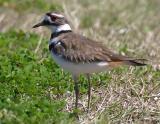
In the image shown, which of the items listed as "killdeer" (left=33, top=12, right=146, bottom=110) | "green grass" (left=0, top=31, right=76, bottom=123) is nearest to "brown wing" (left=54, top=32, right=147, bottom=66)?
"killdeer" (left=33, top=12, right=146, bottom=110)

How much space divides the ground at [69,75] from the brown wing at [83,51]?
1.71ft

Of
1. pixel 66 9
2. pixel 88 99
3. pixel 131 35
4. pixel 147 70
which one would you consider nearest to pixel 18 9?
pixel 66 9

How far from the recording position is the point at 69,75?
7844 mm

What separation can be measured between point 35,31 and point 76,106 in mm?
3854

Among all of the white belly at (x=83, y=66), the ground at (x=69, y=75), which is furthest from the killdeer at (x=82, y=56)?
the ground at (x=69, y=75)

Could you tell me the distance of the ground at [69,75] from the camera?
6.45 m

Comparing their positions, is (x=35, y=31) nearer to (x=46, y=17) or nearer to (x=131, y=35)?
(x=131, y=35)

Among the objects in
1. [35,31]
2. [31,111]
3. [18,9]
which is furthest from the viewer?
[18,9]

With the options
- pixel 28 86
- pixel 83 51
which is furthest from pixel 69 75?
pixel 83 51

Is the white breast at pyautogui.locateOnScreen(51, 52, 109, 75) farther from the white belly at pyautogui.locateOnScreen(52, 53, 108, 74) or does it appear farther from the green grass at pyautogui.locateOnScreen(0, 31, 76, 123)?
the green grass at pyautogui.locateOnScreen(0, 31, 76, 123)

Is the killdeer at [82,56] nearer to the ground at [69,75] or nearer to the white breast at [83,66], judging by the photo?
the white breast at [83,66]

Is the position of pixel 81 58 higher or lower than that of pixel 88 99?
higher

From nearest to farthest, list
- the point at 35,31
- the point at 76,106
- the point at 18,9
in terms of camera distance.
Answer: the point at 76,106
the point at 35,31
the point at 18,9

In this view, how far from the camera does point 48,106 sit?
6371 millimetres
